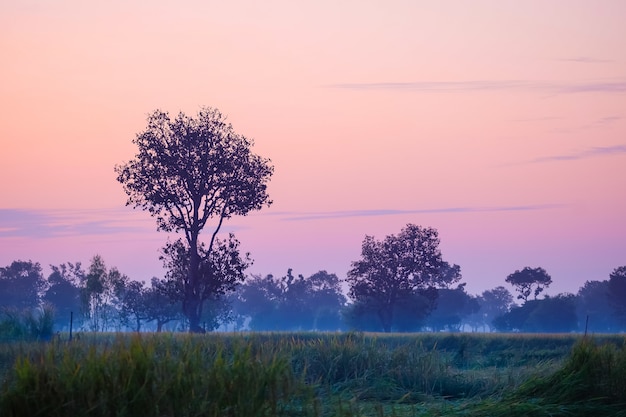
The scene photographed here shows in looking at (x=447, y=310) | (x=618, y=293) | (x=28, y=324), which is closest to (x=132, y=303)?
(x=28, y=324)

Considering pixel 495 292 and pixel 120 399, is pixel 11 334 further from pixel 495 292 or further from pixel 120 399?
pixel 495 292

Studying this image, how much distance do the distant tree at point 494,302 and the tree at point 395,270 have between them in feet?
352

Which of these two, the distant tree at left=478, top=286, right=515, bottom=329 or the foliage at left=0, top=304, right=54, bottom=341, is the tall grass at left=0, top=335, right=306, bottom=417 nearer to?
the foliage at left=0, top=304, right=54, bottom=341

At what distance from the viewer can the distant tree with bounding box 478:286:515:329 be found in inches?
7170

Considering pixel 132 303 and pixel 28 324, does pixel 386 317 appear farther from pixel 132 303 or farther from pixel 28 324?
pixel 28 324

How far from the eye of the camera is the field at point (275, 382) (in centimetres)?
916

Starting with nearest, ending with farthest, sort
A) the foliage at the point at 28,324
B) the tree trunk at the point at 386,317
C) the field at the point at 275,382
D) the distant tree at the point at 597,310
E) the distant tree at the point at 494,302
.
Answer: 1. the field at the point at 275,382
2. the foliage at the point at 28,324
3. the tree trunk at the point at 386,317
4. the distant tree at the point at 597,310
5. the distant tree at the point at 494,302

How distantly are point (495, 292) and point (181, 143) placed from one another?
6009 inches

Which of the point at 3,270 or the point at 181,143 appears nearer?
the point at 181,143

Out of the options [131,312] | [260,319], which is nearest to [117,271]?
[131,312]

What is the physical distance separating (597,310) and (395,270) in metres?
77.3

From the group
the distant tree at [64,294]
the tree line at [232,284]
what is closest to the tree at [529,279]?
the tree line at [232,284]

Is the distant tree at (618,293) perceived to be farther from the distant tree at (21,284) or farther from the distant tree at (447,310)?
the distant tree at (21,284)

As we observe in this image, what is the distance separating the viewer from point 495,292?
187m
